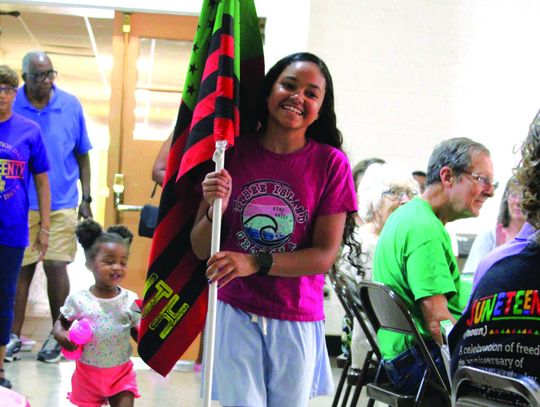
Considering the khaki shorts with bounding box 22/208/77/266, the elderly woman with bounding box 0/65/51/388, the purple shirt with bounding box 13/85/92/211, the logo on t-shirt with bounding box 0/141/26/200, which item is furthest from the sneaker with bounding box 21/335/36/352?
the logo on t-shirt with bounding box 0/141/26/200

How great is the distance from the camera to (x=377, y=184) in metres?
4.65

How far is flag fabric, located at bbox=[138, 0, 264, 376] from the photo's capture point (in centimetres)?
260

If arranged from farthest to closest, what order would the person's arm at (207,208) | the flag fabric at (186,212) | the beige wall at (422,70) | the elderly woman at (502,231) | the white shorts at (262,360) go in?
the beige wall at (422,70) → the elderly woman at (502,231) → the flag fabric at (186,212) → the white shorts at (262,360) → the person's arm at (207,208)

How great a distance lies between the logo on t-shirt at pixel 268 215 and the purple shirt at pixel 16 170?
2468 millimetres

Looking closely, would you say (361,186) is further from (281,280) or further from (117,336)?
(281,280)

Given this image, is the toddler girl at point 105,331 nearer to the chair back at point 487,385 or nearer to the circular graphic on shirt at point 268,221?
the circular graphic on shirt at point 268,221

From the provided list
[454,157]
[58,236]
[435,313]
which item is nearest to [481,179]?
[454,157]

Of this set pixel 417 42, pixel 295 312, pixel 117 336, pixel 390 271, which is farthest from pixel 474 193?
pixel 417 42

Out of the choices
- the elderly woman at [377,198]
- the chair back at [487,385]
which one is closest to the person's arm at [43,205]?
the elderly woman at [377,198]

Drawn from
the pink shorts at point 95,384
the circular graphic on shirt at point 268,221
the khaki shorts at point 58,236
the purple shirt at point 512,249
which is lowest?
the pink shorts at point 95,384

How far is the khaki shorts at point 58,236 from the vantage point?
5.70 meters

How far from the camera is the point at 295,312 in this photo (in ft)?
7.98

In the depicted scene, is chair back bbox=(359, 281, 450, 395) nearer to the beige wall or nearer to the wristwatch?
the wristwatch

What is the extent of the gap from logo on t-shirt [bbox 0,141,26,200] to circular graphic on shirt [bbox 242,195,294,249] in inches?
100.0
